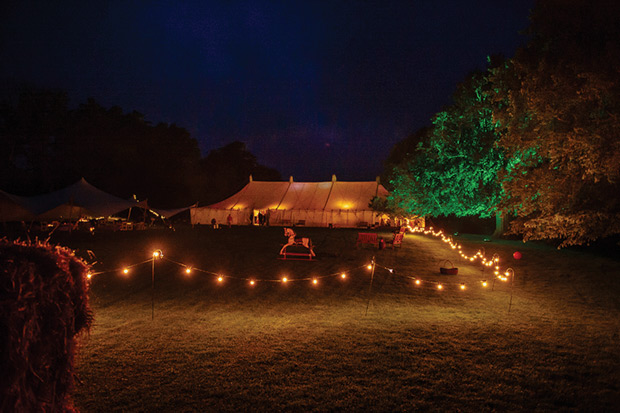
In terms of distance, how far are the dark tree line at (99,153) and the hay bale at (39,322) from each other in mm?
Answer: 35588

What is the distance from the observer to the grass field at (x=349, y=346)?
3.36m

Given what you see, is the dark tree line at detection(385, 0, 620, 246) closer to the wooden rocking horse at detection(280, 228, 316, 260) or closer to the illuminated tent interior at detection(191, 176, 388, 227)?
the wooden rocking horse at detection(280, 228, 316, 260)

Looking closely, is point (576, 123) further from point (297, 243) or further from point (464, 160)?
point (464, 160)

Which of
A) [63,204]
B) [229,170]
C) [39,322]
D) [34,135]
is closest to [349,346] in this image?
[39,322]

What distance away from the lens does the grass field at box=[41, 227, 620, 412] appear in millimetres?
3361

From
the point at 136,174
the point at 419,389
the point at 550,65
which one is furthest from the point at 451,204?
the point at 136,174

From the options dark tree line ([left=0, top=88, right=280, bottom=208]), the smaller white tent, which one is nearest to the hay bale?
the smaller white tent

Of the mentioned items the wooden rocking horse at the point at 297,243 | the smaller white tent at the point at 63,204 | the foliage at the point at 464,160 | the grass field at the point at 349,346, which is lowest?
the grass field at the point at 349,346

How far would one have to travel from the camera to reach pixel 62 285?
226 centimetres

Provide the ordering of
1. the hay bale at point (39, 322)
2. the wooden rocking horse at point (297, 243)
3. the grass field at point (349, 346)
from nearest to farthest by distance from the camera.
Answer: the hay bale at point (39, 322) → the grass field at point (349, 346) → the wooden rocking horse at point (297, 243)

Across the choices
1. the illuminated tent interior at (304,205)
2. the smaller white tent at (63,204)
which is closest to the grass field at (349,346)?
the smaller white tent at (63,204)

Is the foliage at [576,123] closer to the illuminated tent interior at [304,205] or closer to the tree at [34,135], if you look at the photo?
the illuminated tent interior at [304,205]

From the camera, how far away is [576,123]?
8125 mm

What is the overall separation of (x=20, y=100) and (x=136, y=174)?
12.2 m
